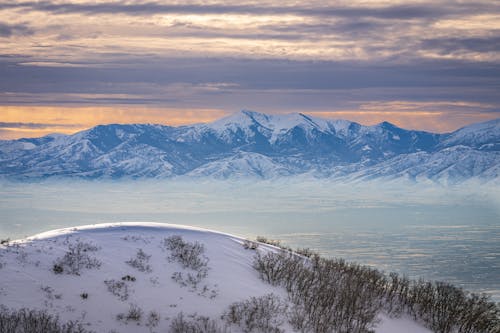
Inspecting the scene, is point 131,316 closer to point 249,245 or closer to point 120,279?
point 120,279

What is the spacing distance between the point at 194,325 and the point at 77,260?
13.7 metres

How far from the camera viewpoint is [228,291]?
197ft

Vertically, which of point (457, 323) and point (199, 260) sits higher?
point (199, 260)

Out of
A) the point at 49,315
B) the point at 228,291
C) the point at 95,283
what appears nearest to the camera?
the point at 49,315

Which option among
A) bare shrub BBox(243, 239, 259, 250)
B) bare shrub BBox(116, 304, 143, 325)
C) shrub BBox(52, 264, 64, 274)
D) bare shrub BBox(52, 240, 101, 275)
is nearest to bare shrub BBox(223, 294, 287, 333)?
bare shrub BBox(116, 304, 143, 325)

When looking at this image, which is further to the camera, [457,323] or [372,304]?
[457,323]

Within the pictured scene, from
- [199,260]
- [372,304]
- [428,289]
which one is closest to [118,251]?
[199,260]

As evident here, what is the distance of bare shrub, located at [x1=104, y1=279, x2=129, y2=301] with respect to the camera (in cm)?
5497

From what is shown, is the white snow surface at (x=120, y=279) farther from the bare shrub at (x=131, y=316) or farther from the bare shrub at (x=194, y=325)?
the bare shrub at (x=194, y=325)

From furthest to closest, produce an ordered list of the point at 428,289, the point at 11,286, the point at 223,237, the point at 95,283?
the point at 428,289
the point at 223,237
the point at 95,283
the point at 11,286

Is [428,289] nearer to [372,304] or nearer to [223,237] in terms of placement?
[372,304]

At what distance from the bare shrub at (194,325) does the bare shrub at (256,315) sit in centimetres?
153

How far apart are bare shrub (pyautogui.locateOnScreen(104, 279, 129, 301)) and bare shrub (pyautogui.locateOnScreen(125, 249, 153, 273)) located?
3994mm

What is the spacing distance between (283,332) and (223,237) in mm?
24414
